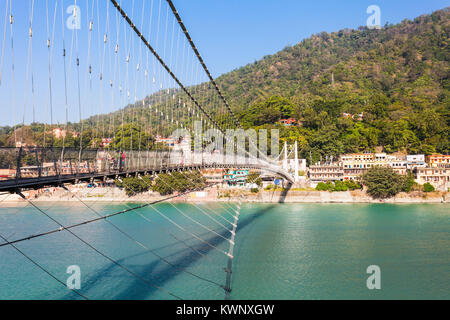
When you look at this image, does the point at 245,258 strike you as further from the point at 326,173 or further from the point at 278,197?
the point at 326,173

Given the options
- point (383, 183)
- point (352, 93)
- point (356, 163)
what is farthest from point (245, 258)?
point (352, 93)

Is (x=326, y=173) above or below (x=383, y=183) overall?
above

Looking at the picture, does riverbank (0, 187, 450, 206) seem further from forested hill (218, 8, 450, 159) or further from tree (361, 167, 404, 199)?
forested hill (218, 8, 450, 159)

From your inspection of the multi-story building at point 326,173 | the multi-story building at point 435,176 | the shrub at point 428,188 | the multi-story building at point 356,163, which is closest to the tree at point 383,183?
the shrub at point 428,188

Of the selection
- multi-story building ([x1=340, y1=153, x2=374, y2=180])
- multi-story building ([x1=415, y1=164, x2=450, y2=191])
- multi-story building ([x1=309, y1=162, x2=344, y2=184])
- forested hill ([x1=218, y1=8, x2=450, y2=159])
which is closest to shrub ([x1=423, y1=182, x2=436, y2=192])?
multi-story building ([x1=415, y1=164, x2=450, y2=191])

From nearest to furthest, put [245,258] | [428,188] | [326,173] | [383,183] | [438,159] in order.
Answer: [245,258]
[383,183]
[428,188]
[326,173]
[438,159]

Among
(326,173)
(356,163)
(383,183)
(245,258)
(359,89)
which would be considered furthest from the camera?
(359,89)

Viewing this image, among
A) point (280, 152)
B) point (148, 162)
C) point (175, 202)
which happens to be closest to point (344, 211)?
point (175, 202)
